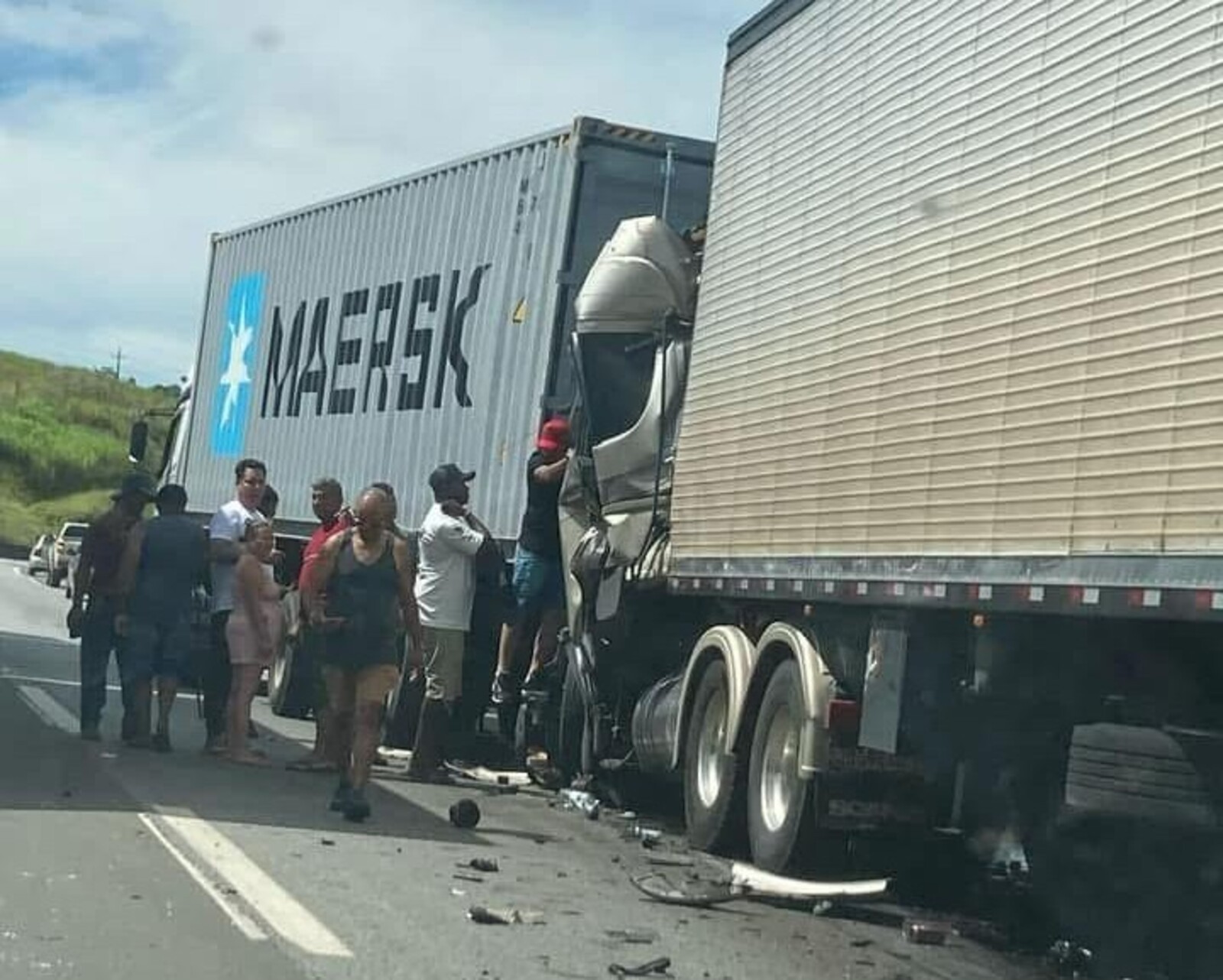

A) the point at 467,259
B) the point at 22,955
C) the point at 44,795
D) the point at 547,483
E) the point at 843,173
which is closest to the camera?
the point at 22,955

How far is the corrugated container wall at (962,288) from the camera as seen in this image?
711 centimetres

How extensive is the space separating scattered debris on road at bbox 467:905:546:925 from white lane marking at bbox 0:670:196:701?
11.1 m

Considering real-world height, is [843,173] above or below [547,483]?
above

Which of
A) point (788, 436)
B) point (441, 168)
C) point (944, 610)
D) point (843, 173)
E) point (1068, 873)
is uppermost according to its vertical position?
point (441, 168)

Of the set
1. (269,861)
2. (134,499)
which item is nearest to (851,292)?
(269,861)

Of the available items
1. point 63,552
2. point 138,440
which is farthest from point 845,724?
point 63,552

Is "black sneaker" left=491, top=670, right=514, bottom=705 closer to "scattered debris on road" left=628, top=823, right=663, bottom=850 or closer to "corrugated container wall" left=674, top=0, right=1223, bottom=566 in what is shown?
"scattered debris on road" left=628, top=823, right=663, bottom=850

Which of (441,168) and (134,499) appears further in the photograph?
(441,168)

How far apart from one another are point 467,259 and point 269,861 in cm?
813

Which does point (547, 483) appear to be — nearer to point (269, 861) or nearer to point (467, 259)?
point (467, 259)

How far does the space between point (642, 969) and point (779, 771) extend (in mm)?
2841

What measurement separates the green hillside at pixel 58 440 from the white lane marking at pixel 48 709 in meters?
58.6

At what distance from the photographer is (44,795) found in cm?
1148

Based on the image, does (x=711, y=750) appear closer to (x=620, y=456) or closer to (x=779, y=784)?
(x=779, y=784)
